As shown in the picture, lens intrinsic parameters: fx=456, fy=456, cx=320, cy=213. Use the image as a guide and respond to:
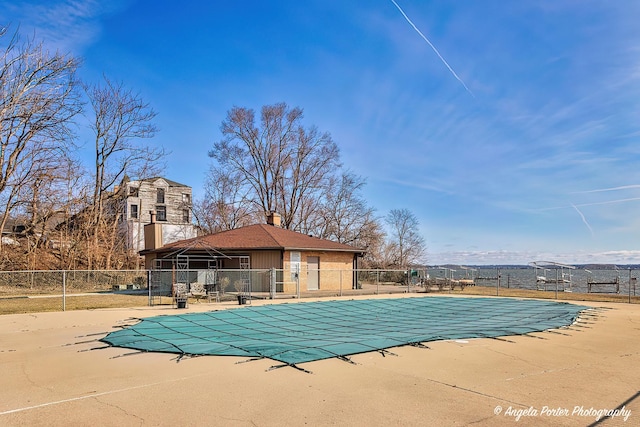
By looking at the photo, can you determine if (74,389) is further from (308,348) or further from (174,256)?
(174,256)

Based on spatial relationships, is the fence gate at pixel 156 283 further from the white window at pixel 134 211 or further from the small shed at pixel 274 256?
the white window at pixel 134 211

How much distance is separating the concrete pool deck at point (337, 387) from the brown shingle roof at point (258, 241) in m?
14.8

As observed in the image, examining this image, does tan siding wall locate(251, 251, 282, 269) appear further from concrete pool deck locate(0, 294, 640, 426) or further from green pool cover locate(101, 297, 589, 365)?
concrete pool deck locate(0, 294, 640, 426)

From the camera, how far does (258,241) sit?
2520 cm

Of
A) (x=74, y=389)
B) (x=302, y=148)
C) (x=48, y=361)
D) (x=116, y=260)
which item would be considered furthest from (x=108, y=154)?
(x=74, y=389)

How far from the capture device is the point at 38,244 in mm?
27766

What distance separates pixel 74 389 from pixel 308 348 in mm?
3874

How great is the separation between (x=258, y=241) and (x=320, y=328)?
14062mm

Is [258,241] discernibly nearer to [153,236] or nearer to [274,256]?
[274,256]

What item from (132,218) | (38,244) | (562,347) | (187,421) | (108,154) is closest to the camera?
(187,421)

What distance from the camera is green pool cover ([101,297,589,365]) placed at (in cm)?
863

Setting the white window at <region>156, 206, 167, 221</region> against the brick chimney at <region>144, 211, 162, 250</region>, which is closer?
the brick chimney at <region>144, 211, 162, 250</region>

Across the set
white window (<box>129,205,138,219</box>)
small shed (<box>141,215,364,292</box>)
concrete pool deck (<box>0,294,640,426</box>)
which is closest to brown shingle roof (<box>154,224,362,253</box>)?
small shed (<box>141,215,364,292</box>)

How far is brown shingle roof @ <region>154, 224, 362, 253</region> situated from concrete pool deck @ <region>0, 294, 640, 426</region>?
14.8m
